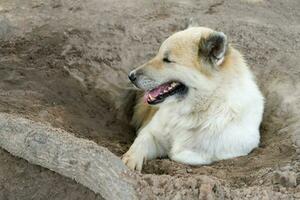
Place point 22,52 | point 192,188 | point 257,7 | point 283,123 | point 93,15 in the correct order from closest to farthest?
1. point 192,188
2. point 283,123
3. point 22,52
4. point 93,15
5. point 257,7

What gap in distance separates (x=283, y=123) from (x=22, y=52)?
2.95 meters

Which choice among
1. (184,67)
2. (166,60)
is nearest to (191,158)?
(184,67)

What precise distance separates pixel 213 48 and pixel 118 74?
1830 millimetres

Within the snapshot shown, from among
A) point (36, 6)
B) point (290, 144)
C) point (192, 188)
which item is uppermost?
point (192, 188)

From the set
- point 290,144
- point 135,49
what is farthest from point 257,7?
point 290,144

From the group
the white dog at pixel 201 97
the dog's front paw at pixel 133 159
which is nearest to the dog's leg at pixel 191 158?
the white dog at pixel 201 97

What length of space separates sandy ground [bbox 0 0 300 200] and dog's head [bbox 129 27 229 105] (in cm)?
64

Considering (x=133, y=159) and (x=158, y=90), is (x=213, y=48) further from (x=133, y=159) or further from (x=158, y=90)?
(x=133, y=159)

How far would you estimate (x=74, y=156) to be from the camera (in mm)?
4195

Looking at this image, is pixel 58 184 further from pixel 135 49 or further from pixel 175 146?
pixel 135 49

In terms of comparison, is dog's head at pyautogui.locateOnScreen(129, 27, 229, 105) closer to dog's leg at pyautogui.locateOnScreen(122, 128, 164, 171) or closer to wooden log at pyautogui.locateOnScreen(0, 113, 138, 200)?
dog's leg at pyautogui.locateOnScreen(122, 128, 164, 171)

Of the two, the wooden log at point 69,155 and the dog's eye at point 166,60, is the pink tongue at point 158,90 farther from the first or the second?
the wooden log at point 69,155

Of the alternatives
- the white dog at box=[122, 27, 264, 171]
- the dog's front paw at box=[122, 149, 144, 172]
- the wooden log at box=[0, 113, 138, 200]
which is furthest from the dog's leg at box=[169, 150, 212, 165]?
the wooden log at box=[0, 113, 138, 200]

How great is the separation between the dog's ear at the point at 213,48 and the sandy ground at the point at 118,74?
88cm
